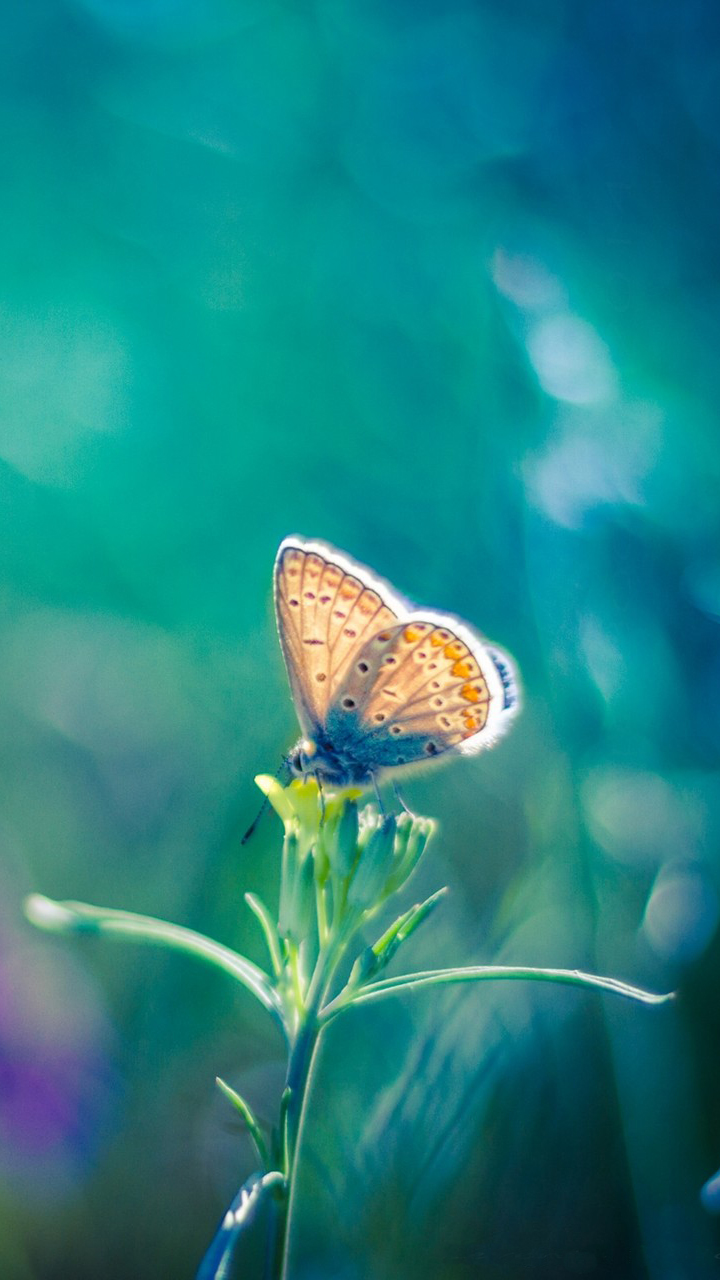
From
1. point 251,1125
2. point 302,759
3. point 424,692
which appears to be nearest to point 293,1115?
point 251,1125

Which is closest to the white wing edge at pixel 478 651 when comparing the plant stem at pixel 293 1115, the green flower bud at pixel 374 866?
the green flower bud at pixel 374 866

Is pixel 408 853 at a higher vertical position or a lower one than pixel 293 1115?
higher

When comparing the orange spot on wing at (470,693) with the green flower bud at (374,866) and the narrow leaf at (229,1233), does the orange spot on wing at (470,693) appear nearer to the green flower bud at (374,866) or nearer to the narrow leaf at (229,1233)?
the green flower bud at (374,866)

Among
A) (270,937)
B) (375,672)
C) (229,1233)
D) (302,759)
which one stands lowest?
(229,1233)

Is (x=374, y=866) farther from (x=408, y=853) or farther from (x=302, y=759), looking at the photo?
(x=302, y=759)

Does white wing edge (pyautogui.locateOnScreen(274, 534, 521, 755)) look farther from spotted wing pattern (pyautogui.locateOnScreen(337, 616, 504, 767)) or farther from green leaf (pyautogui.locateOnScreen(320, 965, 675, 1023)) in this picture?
green leaf (pyautogui.locateOnScreen(320, 965, 675, 1023))

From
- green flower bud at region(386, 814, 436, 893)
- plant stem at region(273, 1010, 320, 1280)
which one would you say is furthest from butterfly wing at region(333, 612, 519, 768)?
plant stem at region(273, 1010, 320, 1280)

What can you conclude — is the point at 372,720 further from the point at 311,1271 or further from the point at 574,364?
the point at 574,364
